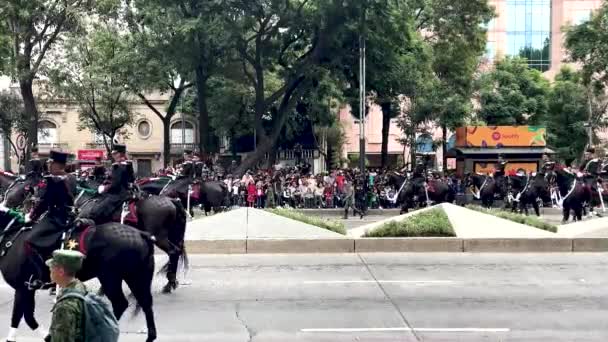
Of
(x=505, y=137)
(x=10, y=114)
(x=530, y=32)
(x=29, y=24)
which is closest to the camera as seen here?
(x=29, y=24)

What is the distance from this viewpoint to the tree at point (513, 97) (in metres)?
48.5

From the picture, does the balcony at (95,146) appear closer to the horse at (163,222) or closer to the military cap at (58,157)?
the horse at (163,222)

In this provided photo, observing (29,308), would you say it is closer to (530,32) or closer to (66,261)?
(66,261)

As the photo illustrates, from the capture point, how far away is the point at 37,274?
345 inches

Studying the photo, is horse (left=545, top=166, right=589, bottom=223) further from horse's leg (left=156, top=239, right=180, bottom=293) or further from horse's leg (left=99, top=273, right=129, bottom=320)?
horse's leg (left=99, top=273, right=129, bottom=320)

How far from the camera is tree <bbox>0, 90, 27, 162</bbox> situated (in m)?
46.8

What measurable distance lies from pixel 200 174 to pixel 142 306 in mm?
13823

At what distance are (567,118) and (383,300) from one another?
4365 cm

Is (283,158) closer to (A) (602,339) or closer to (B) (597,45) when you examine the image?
(B) (597,45)

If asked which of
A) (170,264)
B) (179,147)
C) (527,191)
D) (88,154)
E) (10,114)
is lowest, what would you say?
(170,264)

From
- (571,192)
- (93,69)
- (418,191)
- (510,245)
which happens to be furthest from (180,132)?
(510,245)

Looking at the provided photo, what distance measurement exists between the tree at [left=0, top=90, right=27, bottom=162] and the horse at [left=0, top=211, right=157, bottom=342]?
40.5 meters

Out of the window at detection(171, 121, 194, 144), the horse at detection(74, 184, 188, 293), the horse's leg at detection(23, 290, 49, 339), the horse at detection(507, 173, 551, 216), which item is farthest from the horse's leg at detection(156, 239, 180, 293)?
the window at detection(171, 121, 194, 144)

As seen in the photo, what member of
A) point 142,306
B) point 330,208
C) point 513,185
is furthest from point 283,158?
point 142,306
